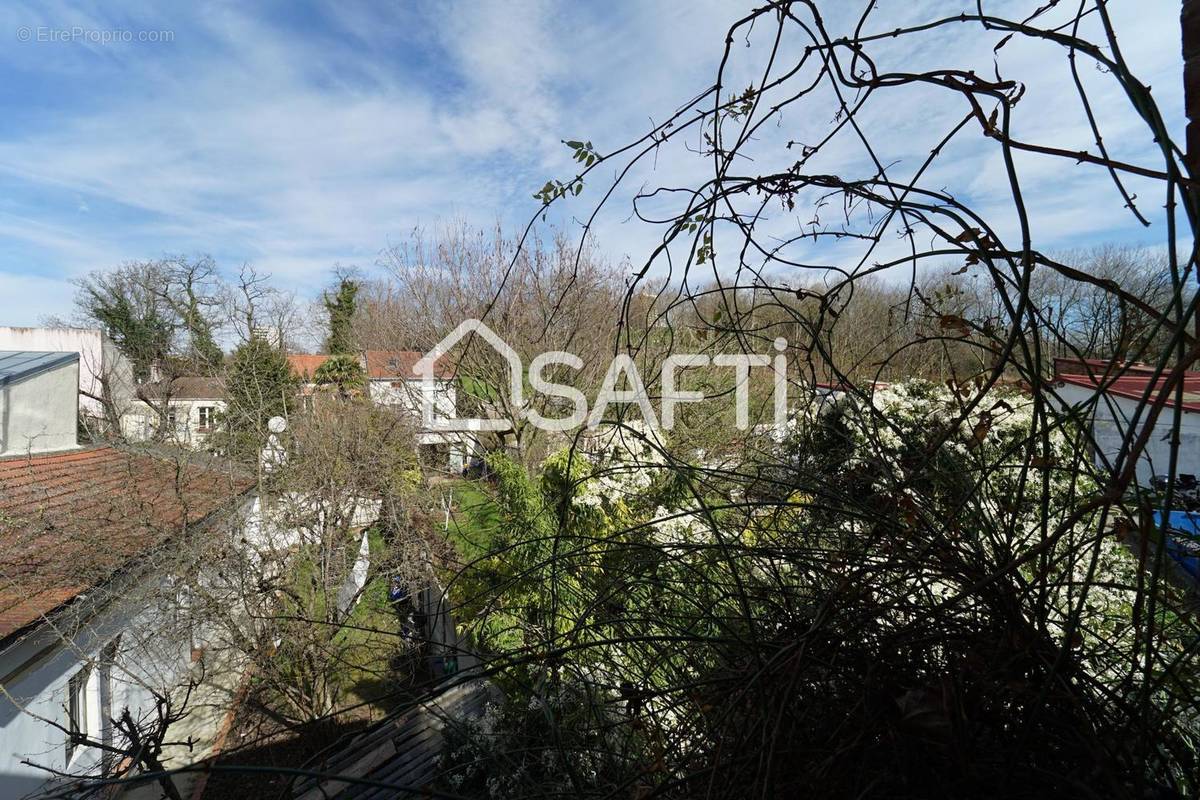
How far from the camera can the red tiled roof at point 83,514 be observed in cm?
550

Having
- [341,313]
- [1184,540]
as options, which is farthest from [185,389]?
[1184,540]

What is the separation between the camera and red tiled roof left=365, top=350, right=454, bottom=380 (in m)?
13.9

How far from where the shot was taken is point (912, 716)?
581mm

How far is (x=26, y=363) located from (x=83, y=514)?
15.0 ft

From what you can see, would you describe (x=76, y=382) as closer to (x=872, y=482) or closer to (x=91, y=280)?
(x=872, y=482)

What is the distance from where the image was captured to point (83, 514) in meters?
6.73

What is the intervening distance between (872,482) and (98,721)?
9.09 meters

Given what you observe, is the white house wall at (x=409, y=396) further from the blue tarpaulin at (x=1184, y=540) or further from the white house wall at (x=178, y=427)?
the blue tarpaulin at (x=1184, y=540)

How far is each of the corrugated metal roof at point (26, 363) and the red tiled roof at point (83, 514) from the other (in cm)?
119

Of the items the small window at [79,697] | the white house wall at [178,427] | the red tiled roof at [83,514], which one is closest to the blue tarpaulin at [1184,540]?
the red tiled roof at [83,514]

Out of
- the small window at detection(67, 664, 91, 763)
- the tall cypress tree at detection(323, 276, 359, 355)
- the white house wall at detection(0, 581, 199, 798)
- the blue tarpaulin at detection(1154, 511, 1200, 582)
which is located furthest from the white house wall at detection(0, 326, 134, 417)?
the blue tarpaulin at detection(1154, 511, 1200, 582)

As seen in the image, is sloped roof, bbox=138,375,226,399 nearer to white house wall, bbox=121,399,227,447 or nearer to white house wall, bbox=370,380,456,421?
white house wall, bbox=121,399,227,447

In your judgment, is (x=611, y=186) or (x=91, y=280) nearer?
(x=611, y=186)

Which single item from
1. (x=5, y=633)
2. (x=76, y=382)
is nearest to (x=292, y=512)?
(x=5, y=633)
